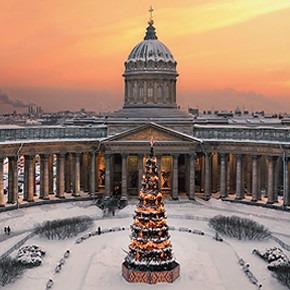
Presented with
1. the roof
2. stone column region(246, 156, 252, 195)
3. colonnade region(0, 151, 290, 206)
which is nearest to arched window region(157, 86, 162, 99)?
the roof

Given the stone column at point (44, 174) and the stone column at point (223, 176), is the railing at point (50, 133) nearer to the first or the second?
the stone column at point (44, 174)

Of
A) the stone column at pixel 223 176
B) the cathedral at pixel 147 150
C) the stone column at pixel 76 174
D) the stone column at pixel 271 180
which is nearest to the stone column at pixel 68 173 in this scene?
the cathedral at pixel 147 150

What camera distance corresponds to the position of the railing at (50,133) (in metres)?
69.1

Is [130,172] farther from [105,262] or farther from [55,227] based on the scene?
[105,262]

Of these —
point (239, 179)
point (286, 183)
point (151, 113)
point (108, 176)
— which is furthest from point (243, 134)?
point (108, 176)

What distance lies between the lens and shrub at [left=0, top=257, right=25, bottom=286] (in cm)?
3837

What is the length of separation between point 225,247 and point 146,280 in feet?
43.8

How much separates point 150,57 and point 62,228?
140 feet

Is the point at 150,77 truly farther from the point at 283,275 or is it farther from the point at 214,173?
the point at 283,275

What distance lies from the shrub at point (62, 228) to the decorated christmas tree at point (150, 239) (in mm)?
14745

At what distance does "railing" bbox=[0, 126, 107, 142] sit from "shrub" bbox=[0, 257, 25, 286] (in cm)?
3018

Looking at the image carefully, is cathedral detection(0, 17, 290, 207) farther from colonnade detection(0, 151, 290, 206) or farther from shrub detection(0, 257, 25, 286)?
shrub detection(0, 257, 25, 286)

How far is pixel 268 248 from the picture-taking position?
4750 cm

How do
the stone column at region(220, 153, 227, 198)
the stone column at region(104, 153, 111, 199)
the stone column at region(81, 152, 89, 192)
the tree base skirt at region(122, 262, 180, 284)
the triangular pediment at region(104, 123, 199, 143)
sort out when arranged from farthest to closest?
the stone column at region(81, 152, 89, 192)
the stone column at region(220, 153, 227, 198)
the stone column at region(104, 153, 111, 199)
the triangular pediment at region(104, 123, 199, 143)
the tree base skirt at region(122, 262, 180, 284)
